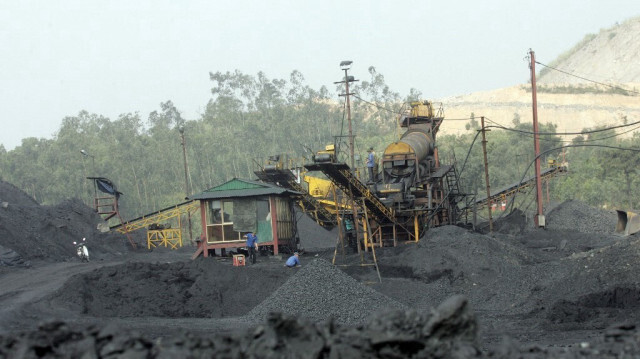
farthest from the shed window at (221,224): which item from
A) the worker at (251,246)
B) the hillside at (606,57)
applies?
the hillside at (606,57)

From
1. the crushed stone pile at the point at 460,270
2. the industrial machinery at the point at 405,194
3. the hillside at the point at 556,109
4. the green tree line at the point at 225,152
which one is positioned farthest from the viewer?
the hillside at the point at 556,109

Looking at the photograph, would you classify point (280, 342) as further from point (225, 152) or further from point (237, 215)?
point (225, 152)

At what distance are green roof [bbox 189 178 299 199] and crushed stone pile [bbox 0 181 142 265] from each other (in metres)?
7.46

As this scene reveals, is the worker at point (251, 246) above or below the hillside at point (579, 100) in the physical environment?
below

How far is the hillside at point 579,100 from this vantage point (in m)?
123

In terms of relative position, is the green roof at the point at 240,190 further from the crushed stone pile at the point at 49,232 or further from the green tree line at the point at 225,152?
the green tree line at the point at 225,152

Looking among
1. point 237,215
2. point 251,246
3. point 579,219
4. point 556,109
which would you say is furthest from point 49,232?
point 556,109

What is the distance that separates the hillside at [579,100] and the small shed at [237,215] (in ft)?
237

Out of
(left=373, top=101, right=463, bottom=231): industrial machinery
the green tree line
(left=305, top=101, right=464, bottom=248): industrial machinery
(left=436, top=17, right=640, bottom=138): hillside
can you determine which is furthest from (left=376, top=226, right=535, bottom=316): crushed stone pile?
(left=436, top=17, right=640, bottom=138): hillside

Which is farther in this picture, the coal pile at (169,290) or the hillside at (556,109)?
the hillside at (556,109)

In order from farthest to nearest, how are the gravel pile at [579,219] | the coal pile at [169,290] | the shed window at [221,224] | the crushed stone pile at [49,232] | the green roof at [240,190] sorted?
the gravel pile at [579,219]
the crushed stone pile at [49,232]
the shed window at [221,224]
the green roof at [240,190]
the coal pile at [169,290]

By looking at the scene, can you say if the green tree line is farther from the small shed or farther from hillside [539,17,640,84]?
hillside [539,17,640,84]

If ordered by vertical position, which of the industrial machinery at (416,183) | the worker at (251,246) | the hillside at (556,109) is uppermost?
the hillside at (556,109)

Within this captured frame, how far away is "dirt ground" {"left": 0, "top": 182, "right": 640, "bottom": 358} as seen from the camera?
10.1m
